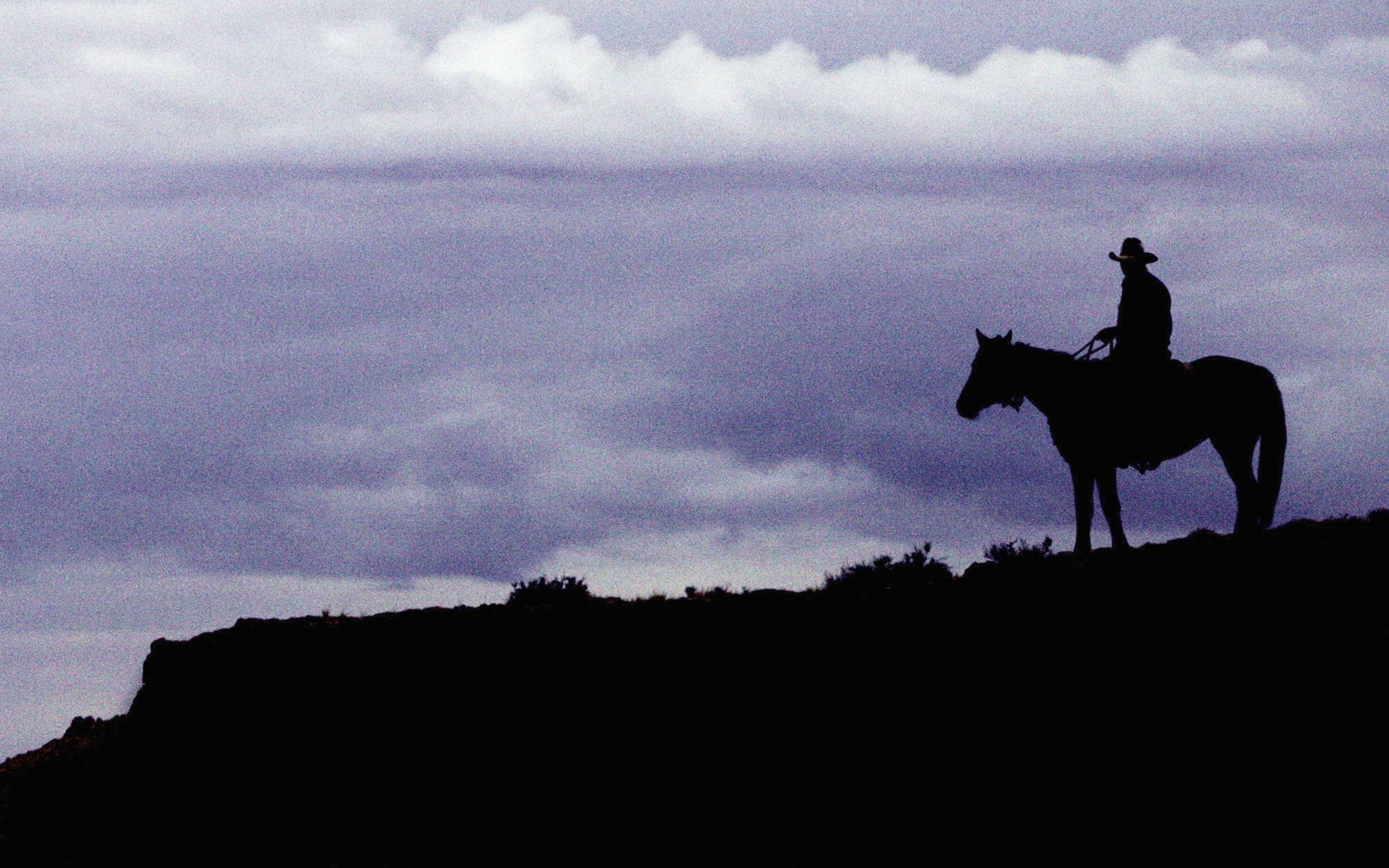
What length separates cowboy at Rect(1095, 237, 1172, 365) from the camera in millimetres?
24125

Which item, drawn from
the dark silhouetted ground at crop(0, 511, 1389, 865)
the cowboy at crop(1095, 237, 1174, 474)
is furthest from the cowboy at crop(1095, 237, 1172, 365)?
the dark silhouetted ground at crop(0, 511, 1389, 865)

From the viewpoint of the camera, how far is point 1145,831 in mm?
18500

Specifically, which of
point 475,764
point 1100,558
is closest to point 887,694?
point 1100,558

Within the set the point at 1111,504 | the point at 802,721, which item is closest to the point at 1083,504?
the point at 1111,504

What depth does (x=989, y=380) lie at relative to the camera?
80.2 feet

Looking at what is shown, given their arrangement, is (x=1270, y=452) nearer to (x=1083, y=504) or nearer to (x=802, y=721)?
(x=1083, y=504)

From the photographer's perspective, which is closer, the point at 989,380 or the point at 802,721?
the point at 802,721

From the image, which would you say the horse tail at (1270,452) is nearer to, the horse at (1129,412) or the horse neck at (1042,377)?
the horse at (1129,412)

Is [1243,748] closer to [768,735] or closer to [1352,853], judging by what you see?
[1352,853]

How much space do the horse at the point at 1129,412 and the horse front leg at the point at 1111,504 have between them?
0.04ft

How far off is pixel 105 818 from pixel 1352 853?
16.5 meters

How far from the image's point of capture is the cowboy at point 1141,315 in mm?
24125

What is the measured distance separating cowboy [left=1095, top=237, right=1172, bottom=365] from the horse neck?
0.64 metres

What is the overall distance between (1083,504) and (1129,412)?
129 cm
